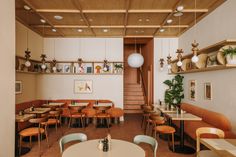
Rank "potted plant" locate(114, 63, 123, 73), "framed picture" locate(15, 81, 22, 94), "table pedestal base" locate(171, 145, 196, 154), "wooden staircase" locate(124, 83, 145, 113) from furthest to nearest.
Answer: "wooden staircase" locate(124, 83, 145, 113), "potted plant" locate(114, 63, 123, 73), "framed picture" locate(15, 81, 22, 94), "table pedestal base" locate(171, 145, 196, 154)

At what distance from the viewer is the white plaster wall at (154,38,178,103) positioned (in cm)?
727

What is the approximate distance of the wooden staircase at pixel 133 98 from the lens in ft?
30.0

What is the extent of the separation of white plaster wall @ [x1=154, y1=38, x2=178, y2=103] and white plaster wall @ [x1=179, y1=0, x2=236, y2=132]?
5.95ft

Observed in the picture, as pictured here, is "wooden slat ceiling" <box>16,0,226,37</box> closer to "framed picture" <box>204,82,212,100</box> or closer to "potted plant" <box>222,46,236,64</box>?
"potted plant" <box>222,46,236,64</box>

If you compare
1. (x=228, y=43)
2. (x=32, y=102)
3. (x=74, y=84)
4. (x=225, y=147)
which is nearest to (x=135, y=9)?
(x=228, y=43)

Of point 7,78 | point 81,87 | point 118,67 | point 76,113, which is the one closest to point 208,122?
point 118,67

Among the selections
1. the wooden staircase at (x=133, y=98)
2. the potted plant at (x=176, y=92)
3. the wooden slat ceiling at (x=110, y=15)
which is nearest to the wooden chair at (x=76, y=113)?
the wooden slat ceiling at (x=110, y=15)

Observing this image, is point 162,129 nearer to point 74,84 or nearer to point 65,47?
point 74,84

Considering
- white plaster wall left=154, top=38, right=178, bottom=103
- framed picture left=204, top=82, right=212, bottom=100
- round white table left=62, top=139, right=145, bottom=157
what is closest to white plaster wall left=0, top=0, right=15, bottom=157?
round white table left=62, top=139, right=145, bottom=157

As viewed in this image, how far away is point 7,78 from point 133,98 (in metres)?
7.00

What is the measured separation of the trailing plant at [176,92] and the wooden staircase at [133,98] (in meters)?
2.65

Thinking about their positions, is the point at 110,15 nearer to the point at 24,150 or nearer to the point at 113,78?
the point at 113,78

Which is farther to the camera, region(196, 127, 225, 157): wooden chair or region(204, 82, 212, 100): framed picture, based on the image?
region(204, 82, 212, 100): framed picture

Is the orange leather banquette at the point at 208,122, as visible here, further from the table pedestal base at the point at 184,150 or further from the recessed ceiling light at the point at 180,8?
the recessed ceiling light at the point at 180,8
